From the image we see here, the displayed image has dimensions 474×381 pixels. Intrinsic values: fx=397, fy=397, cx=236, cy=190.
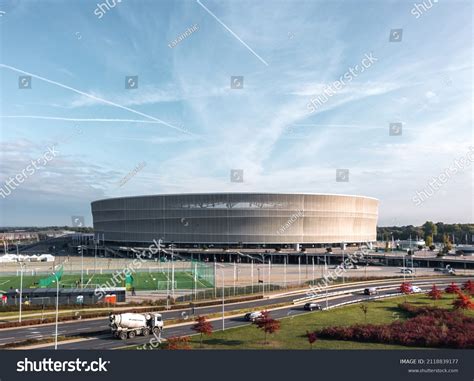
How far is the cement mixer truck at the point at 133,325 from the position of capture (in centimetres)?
2608

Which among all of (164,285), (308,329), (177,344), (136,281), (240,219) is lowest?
(136,281)

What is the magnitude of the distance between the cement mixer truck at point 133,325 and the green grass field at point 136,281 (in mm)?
18437

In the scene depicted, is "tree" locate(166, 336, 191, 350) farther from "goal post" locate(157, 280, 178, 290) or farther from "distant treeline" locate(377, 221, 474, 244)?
"distant treeline" locate(377, 221, 474, 244)

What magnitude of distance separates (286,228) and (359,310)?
6712cm

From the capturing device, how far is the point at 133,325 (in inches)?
1047

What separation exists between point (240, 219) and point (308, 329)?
2904 inches

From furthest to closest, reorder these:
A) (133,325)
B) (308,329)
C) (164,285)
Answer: (164,285) → (308,329) → (133,325)

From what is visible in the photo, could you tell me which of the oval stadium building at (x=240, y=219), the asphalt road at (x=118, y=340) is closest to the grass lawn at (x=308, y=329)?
the asphalt road at (x=118, y=340)

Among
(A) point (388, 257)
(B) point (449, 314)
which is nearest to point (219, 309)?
(B) point (449, 314)

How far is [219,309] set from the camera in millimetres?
36906

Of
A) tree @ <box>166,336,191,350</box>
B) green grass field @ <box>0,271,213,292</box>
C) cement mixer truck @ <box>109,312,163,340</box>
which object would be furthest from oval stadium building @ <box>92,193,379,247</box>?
tree @ <box>166,336,191,350</box>

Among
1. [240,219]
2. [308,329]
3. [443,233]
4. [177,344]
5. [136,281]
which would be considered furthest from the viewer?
[443,233]

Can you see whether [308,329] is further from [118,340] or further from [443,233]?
[443,233]

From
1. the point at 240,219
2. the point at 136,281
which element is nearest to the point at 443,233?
the point at 240,219
